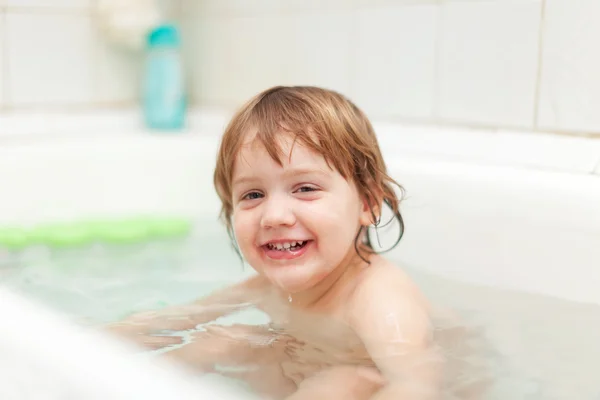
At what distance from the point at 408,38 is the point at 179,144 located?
21.0 inches

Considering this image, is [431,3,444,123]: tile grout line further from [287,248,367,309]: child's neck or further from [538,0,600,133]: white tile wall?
[287,248,367,309]: child's neck

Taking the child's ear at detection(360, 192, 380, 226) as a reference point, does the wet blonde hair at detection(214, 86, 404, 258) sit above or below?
above

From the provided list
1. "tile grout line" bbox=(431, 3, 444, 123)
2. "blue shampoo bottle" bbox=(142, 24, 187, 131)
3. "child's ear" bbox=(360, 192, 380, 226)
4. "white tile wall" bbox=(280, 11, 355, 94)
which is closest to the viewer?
"child's ear" bbox=(360, 192, 380, 226)

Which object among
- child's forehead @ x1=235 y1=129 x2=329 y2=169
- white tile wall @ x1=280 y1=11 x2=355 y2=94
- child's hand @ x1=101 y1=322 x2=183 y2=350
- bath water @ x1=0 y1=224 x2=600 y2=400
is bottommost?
bath water @ x1=0 y1=224 x2=600 y2=400

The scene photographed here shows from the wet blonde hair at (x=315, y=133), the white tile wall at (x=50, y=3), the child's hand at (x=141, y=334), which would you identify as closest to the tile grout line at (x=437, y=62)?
the wet blonde hair at (x=315, y=133)

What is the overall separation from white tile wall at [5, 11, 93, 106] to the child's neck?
1.13 meters

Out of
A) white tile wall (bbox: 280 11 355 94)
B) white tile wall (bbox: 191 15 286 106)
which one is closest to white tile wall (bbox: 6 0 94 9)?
white tile wall (bbox: 191 15 286 106)

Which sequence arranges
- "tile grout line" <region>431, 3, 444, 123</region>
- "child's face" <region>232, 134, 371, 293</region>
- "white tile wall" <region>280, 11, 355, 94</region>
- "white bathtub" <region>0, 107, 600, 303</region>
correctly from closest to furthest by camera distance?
1. "child's face" <region>232, 134, 371, 293</region>
2. "white bathtub" <region>0, 107, 600, 303</region>
3. "tile grout line" <region>431, 3, 444, 123</region>
4. "white tile wall" <region>280, 11, 355, 94</region>

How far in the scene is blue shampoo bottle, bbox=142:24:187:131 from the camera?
1938 mm

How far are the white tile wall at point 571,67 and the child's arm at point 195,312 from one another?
61 cm

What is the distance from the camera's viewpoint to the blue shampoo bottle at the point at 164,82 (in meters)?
1.94

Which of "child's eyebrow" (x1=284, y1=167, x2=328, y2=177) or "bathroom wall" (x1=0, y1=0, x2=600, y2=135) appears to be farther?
"bathroom wall" (x1=0, y1=0, x2=600, y2=135)

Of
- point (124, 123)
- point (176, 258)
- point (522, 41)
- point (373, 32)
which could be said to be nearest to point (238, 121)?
point (176, 258)

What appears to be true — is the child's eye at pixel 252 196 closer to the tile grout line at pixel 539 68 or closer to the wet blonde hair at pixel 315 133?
the wet blonde hair at pixel 315 133
